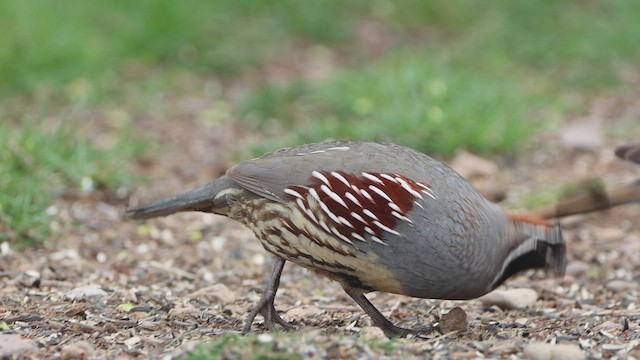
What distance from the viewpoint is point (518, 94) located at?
10016 mm

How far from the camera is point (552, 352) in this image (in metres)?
4.45

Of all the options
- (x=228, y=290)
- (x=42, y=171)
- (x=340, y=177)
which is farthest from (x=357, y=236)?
(x=42, y=171)

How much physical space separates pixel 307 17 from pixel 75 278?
271 inches

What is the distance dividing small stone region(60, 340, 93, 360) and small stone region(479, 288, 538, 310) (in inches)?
89.3

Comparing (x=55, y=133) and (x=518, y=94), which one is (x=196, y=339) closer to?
(x=55, y=133)

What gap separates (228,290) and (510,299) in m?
1.54

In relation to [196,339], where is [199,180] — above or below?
below

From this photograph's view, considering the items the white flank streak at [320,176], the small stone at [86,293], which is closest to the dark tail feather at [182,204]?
the small stone at [86,293]

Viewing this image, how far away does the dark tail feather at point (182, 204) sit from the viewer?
557cm

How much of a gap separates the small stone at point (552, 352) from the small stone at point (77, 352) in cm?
182

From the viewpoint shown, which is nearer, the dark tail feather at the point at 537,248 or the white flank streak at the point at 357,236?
the white flank streak at the point at 357,236

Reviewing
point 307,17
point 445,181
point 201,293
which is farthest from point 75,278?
point 307,17

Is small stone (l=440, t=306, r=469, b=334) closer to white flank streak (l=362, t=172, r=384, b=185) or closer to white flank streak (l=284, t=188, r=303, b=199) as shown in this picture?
white flank streak (l=362, t=172, r=384, b=185)

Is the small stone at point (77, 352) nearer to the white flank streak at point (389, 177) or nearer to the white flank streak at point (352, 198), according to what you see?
the white flank streak at point (352, 198)
